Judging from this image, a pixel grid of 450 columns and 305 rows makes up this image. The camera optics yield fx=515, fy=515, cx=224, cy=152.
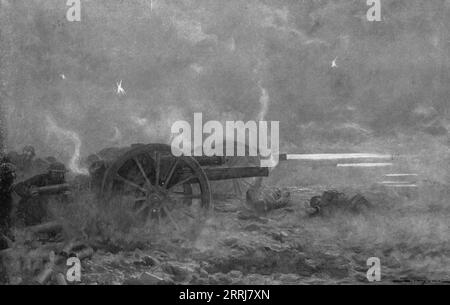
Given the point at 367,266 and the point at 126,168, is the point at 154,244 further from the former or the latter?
the point at 367,266

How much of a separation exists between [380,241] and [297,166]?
1.52m

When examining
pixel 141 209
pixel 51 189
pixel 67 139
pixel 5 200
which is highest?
pixel 67 139

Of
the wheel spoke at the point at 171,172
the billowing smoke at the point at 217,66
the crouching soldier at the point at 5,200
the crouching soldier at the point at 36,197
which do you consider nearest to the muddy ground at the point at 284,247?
the crouching soldier at the point at 5,200

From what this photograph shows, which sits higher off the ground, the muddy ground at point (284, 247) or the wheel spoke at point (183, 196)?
the wheel spoke at point (183, 196)

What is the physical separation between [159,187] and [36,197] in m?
1.60

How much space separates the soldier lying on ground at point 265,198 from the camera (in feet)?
23.1

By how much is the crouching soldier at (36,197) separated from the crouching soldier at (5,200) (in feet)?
0.43

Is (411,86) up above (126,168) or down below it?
above

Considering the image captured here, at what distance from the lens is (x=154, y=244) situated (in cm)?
669

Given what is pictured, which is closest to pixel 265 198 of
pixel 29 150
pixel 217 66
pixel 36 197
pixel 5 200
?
pixel 217 66

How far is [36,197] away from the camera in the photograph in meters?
6.66

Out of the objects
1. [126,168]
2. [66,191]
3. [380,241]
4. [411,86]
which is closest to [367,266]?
[380,241]

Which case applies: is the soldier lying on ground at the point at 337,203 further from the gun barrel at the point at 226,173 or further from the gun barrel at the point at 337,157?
the gun barrel at the point at 226,173

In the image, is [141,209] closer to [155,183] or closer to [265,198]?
[155,183]
